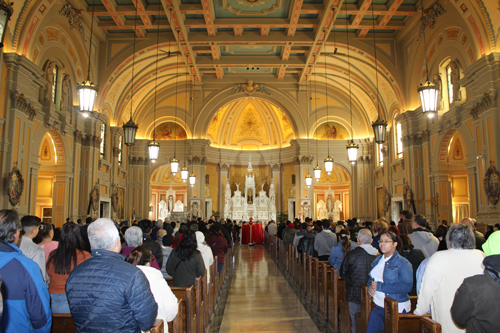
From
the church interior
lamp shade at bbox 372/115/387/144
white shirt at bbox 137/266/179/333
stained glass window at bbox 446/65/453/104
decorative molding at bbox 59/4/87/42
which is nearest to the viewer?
white shirt at bbox 137/266/179/333

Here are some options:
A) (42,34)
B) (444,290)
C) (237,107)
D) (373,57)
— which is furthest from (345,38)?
(444,290)

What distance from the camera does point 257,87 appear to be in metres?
23.8

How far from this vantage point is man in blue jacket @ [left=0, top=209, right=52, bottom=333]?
2766 mm

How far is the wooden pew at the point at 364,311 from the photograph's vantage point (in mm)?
4512

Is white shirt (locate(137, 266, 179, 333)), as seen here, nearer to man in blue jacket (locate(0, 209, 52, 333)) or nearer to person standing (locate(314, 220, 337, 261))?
man in blue jacket (locate(0, 209, 52, 333))

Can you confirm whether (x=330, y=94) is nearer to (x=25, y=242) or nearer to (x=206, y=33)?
(x=206, y=33)

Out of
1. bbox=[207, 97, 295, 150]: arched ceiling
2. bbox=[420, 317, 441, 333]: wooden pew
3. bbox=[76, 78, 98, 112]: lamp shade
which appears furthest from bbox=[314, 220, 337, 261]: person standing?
bbox=[207, 97, 295, 150]: arched ceiling

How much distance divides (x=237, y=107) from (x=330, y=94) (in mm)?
6826

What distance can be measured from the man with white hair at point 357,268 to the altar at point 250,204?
21.4 metres

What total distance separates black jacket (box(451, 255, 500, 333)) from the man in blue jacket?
3006 mm

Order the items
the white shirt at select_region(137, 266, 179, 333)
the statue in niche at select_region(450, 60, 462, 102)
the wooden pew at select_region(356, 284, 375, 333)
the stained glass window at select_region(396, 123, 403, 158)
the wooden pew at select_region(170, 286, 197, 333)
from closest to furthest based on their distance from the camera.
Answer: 1. the white shirt at select_region(137, 266, 179, 333)
2. the wooden pew at select_region(356, 284, 375, 333)
3. the wooden pew at select_region(170, 286, 197, 333)
4. the statue in niche at select_region(450, 60, 462, 102)
5. the stained glass window at select_region(396, 123, 403, 158)

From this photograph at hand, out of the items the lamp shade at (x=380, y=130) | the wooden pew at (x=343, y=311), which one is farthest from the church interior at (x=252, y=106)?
the wooden pew at (x=343, y=311)

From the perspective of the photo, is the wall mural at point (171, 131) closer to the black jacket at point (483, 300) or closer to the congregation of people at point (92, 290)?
the congregation of people at point (92, 290)

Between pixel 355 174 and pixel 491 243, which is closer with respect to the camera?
pixel 491 243
